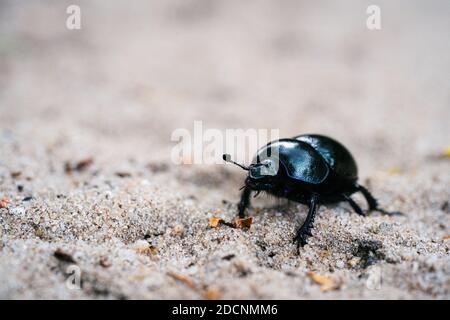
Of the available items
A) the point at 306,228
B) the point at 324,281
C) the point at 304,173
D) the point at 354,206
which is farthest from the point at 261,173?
the point at 354,206

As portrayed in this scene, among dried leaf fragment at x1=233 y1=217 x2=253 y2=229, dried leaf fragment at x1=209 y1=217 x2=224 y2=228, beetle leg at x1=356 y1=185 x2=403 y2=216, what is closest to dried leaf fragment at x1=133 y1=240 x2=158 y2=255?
dried leaf fragment at x1=209 y1=217 x2=224 y2=228

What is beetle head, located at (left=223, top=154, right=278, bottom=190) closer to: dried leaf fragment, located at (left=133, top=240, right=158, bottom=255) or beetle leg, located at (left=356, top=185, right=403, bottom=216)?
dried leaf fragment, located at (left=133, top=240, right=158, bottom=255)

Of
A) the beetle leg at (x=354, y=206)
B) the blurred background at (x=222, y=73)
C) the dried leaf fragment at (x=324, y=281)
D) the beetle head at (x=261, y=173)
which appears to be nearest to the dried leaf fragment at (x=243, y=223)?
the beetle head at (x=261, y=173)

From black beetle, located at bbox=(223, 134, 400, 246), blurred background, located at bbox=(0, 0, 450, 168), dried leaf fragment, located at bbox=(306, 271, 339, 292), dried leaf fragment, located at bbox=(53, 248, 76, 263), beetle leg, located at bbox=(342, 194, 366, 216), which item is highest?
blurred background, located at bbox=(0, 0, 450, 168)
